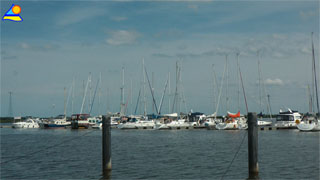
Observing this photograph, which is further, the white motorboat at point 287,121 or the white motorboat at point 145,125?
the white motorboat at point 145,125

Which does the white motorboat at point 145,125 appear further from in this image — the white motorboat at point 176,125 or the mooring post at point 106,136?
the mooring post at point 106,136

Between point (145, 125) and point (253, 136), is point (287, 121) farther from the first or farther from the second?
point (253, 136)

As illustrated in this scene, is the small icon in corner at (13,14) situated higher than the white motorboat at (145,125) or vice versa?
the small icon in corner at (13,14)

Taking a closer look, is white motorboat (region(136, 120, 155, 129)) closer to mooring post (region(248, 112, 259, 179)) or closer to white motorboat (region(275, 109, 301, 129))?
white motorboat (region(275, 109, 301, 129))

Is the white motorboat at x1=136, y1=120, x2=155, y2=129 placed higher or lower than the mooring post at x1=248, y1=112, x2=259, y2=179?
lower

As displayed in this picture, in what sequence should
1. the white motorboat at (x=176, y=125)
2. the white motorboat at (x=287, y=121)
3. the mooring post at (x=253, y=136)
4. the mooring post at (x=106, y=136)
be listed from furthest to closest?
the white motorboat at (x=176, y=125), the white motorboat at (x=287, y=121), the mooring post at (x=106, y=136), the mooring post at (x=253, y=136)

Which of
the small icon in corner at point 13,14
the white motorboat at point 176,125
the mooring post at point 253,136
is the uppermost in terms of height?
the small icon in corner at point 13,14

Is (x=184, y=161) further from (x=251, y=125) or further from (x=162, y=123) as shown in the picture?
(x=162, y=123)

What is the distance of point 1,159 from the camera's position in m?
37.5

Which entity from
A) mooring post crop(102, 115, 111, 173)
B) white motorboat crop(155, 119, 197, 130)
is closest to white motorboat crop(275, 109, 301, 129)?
white motorboat crop(155, 119, 197, 130)

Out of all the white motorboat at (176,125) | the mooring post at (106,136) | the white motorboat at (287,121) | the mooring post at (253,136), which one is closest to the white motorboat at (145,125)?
the white motorboat at (176,125)

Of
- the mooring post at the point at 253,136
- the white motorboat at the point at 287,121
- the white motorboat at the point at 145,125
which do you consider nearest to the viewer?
the mooring post at the point at 253,136

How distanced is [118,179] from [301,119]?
65698 millimetres

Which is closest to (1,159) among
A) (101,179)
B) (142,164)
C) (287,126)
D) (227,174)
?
(142,164)
